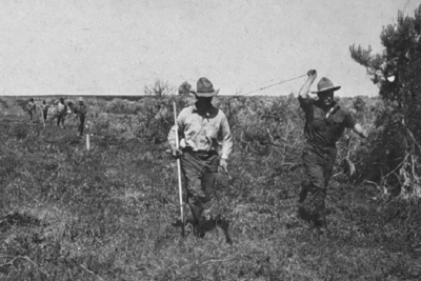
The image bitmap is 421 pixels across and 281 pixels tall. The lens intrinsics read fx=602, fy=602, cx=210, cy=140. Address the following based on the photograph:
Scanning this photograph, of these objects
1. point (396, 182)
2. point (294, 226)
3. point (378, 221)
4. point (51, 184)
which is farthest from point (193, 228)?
point (396, 182)

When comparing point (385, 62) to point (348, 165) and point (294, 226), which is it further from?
point (294, 226)

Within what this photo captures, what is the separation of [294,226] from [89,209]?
9.96ft

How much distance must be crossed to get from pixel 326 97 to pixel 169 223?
9.34ft

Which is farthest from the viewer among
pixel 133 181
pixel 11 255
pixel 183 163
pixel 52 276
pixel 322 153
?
pixel 133 181

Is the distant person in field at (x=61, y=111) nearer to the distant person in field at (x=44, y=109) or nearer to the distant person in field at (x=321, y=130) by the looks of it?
the distant person in field at (x=44, y=109)

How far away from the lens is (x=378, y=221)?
29.5ft

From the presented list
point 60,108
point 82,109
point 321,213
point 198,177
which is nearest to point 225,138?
point 198,177

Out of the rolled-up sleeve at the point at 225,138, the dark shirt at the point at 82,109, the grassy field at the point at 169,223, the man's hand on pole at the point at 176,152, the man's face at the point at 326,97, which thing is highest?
the dark shirt at the point at 82,109

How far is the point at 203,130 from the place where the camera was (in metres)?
7.86

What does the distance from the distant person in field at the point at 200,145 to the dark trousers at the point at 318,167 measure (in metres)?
1.38

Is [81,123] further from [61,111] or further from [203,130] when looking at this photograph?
[203,130]

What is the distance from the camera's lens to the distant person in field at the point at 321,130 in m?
8.46

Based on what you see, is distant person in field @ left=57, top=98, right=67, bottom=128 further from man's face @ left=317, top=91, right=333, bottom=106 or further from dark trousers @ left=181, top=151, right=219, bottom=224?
man's face @ left=317, top=91, right=333, bottom=106

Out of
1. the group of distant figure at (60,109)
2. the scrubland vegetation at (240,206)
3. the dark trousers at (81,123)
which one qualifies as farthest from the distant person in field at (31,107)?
the scrubland vegetation at (240,206)
